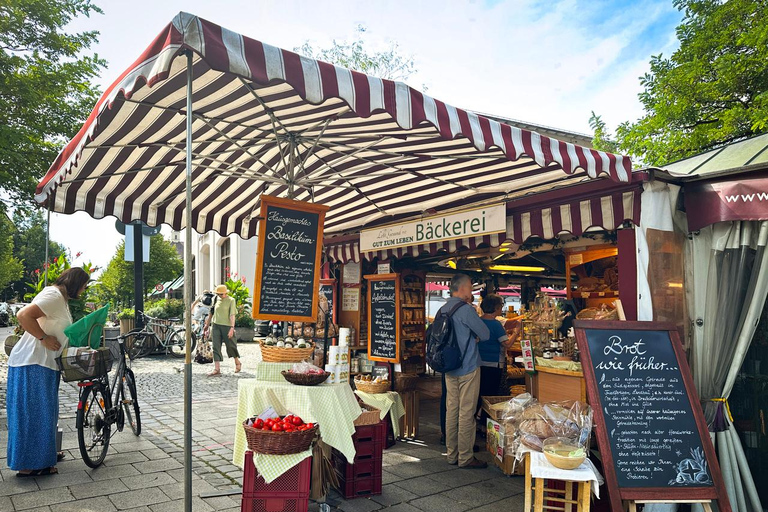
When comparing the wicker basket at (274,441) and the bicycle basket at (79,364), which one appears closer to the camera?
the wicker basket at (274,441)

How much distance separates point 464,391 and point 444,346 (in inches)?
19.2

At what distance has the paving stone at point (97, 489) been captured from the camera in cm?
399

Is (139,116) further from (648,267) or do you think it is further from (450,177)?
(648,267)

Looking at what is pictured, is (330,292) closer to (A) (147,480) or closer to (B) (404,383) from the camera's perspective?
(B) (404,383)

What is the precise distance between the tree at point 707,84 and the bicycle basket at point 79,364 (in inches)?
501

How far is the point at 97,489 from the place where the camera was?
162 inches

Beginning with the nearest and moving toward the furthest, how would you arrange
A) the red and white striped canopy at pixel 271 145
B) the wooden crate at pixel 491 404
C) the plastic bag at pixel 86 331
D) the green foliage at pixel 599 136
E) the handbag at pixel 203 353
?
1. the red and white striped canopy at pixel 271 145
2. the plastic bag at pixel 86 331
3. the wooden crate at pixel 491 404
4. the handbag at pixel 203 353
5. the green foliage at pixel 599 136

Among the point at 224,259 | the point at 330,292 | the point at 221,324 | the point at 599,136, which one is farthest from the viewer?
the point at 224,259

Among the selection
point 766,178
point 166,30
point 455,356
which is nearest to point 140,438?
point 455,356

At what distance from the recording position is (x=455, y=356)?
498 cm

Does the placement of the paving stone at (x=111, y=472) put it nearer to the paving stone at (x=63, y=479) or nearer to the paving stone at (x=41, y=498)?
the paving stone at (x=63, y=479)

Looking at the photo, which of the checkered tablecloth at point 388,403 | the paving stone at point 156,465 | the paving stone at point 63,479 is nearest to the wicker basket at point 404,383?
the checkered tablecloth at point 388,403

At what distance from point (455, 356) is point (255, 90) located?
10.3ft

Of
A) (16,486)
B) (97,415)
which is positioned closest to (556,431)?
(97,415)
